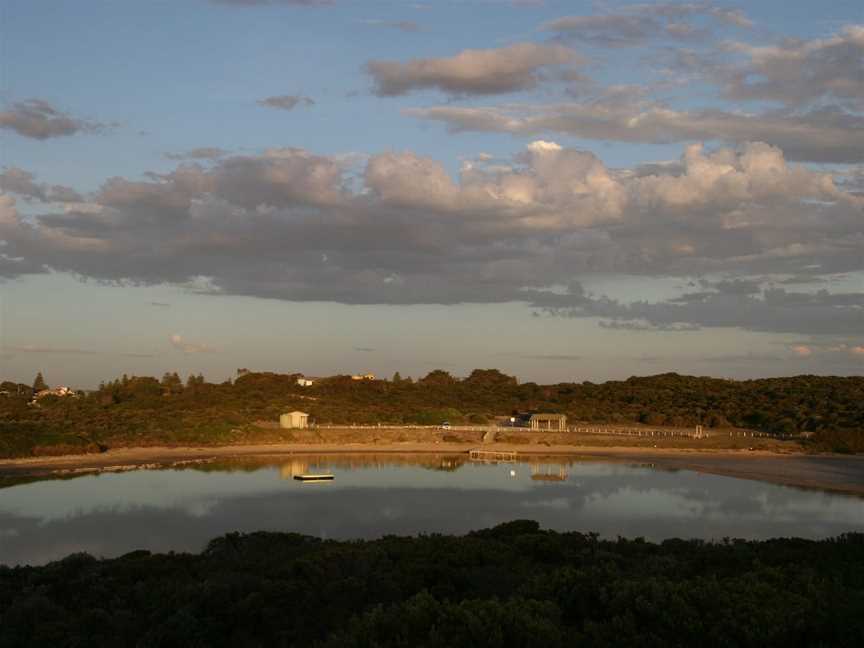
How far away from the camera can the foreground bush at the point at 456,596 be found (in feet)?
23.1

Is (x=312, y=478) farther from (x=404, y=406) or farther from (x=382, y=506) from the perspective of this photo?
(x=404, y=406)

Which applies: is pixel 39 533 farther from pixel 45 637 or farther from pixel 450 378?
pixel 450 378

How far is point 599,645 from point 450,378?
9309 cm

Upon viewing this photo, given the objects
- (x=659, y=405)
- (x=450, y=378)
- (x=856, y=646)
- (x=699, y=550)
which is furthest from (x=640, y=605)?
(x=450, y=378)

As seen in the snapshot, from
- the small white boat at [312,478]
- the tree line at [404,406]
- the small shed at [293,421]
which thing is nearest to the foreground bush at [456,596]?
the small white boat at [312,478]

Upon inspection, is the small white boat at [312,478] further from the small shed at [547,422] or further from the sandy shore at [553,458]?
the small shed at [547,422]

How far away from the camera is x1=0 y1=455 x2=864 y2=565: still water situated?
21609mm

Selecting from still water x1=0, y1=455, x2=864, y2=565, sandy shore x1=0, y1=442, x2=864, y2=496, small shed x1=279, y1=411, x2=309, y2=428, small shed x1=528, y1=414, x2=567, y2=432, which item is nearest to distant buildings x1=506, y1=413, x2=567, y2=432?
small shed x1=528, y1=414, x2=567, y2=432

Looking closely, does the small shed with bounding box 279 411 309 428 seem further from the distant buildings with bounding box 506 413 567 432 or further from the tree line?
the distant buildings with bounding box 506 413 567 432

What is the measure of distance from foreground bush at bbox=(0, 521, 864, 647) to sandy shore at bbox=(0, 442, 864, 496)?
23.9 metres

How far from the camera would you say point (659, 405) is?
74.7 meters

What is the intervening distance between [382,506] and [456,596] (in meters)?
16.9

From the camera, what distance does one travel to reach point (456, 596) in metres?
10.1

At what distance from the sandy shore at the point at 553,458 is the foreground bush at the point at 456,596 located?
78.5 feet
